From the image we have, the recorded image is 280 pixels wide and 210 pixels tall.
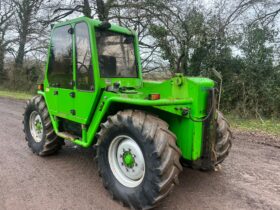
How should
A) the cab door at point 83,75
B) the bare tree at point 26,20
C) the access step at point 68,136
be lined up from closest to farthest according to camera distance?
the cab door at point 83,75
the access step at point 68,136
the bare tree at point 26,20

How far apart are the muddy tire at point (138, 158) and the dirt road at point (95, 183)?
28cm

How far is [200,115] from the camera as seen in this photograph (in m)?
3.46

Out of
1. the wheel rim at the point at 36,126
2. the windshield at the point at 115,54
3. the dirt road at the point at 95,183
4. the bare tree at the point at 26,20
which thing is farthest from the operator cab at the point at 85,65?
the bare tree at the point at 26,20

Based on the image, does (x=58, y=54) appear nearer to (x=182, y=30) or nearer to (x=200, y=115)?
(x=200, y=115)

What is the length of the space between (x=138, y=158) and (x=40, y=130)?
2680 millimetres

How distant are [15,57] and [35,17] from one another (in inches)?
178

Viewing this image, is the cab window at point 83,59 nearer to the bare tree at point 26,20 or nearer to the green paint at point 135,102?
the green paint at point 135,102

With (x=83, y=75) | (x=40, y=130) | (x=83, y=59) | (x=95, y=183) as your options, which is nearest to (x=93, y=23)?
(x=83, y=59)

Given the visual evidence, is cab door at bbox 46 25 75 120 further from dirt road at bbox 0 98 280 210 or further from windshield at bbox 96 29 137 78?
dirt road at bbox 0 98 280 210

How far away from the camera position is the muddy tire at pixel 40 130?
4.99 m

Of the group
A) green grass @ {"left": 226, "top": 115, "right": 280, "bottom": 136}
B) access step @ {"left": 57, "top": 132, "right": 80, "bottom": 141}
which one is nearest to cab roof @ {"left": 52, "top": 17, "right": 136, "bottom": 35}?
→ access step @ {"left": 57, "top": 132, "right": 80, "bottom": 141}

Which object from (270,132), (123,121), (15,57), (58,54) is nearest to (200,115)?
(123,121)

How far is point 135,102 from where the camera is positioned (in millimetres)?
3273

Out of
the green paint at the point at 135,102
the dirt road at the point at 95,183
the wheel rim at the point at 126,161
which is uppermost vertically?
the green paint at the point at 135,102
